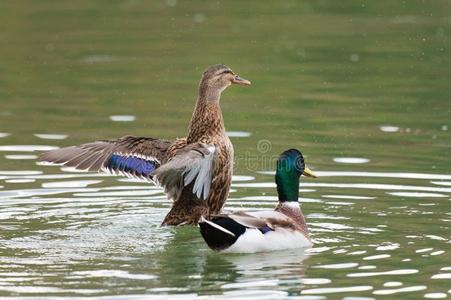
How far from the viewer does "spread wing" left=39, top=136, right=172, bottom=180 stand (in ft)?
42.6

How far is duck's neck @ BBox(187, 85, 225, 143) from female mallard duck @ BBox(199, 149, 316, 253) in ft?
3.76

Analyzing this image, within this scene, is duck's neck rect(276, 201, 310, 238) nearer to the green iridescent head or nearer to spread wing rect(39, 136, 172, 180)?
the green iridescent head

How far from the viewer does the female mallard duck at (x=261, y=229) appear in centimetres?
1114

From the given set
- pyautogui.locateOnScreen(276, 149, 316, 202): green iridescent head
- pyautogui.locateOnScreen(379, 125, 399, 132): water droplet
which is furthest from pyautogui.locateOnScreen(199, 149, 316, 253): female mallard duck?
pyautogui.locateOnScreen(379, 125, 399, 132): water droplet

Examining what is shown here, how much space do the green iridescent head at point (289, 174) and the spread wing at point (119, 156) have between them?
51.8 inches

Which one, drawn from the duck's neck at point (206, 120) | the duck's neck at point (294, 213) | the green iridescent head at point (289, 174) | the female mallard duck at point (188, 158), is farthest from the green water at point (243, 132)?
the duck's neck at point (206, 120)

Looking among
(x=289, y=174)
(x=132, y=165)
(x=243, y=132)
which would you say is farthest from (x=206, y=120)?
(x=243, y=132)

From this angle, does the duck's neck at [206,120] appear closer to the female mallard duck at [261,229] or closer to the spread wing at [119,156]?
the spread wing at [119,156]

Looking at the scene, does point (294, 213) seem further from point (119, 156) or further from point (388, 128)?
point (388, 128)

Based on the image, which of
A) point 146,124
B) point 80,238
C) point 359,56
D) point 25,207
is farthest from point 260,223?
point 359,56

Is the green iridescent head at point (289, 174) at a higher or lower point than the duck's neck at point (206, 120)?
lower

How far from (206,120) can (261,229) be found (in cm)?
195

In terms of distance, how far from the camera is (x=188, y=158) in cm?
1195

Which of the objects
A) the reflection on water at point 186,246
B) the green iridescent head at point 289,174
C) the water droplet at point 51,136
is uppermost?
the water droplet at point 51,136
